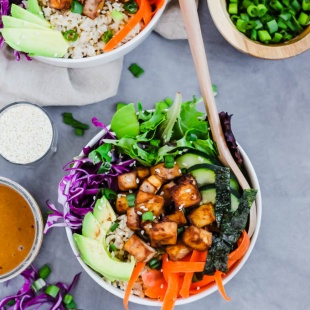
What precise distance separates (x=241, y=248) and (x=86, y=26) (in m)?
0.98

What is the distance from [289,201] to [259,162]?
19 cm

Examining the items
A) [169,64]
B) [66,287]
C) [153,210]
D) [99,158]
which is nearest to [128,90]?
[169,64]

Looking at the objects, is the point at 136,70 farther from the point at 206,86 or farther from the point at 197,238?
the point at 197,238

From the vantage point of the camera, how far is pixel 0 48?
2559 mm

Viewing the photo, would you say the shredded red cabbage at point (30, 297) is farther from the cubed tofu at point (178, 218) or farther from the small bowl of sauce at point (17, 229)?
the cubed tofu at point (178, 218)

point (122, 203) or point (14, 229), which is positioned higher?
point (122, 203)

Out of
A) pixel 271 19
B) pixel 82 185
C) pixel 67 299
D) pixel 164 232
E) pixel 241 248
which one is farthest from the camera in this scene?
pixel 67 299

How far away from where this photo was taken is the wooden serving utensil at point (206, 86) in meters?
2.18

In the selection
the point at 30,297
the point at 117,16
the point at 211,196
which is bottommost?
the point at 30,297

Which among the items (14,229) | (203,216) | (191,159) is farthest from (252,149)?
(14,229)

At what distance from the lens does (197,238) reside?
7.05 ft

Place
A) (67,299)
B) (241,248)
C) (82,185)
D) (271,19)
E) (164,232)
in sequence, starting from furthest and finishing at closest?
(67,299)
(271,19)
(82,185)
(241,248)
(164,232)

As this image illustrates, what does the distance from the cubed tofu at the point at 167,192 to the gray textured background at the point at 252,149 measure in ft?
1.54

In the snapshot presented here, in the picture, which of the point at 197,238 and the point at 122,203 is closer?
the point at 197,238
